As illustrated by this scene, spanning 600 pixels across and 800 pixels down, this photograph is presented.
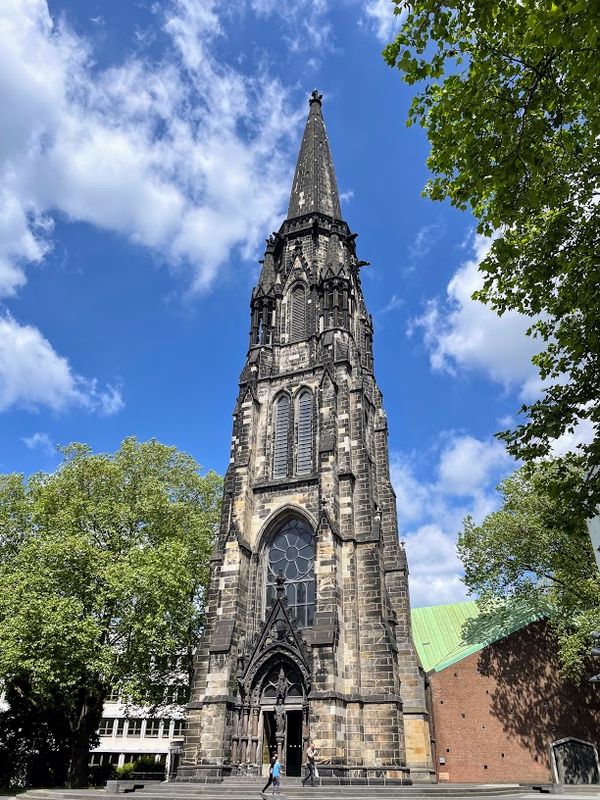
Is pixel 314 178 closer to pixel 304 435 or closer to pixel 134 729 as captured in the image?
pixel 304 435

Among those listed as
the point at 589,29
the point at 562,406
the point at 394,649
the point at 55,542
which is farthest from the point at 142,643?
the point at 589,29

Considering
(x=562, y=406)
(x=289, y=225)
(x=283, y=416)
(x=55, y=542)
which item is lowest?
(x=562, y=406)

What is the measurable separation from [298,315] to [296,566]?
44.1 ft

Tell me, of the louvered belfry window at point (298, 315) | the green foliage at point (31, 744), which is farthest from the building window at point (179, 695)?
the louvered belfry window at point (298, 315)

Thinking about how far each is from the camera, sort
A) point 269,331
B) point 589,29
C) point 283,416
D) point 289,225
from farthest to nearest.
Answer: point 289,225
point 269,331
point 283,416
point 589,29

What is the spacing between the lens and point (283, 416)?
27234mm

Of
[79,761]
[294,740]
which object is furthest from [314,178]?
[79,761]

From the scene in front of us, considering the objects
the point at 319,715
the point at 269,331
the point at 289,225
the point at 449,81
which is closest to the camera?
the point at 449,81

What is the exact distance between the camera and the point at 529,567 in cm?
2727

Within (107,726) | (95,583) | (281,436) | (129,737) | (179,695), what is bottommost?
(129,737)

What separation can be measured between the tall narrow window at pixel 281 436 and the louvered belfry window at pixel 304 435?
618 mm

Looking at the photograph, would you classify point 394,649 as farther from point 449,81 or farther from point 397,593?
point 449,81

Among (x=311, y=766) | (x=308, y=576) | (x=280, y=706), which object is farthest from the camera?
(x=308, y=576)

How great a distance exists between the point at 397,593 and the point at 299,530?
494 centimetres
